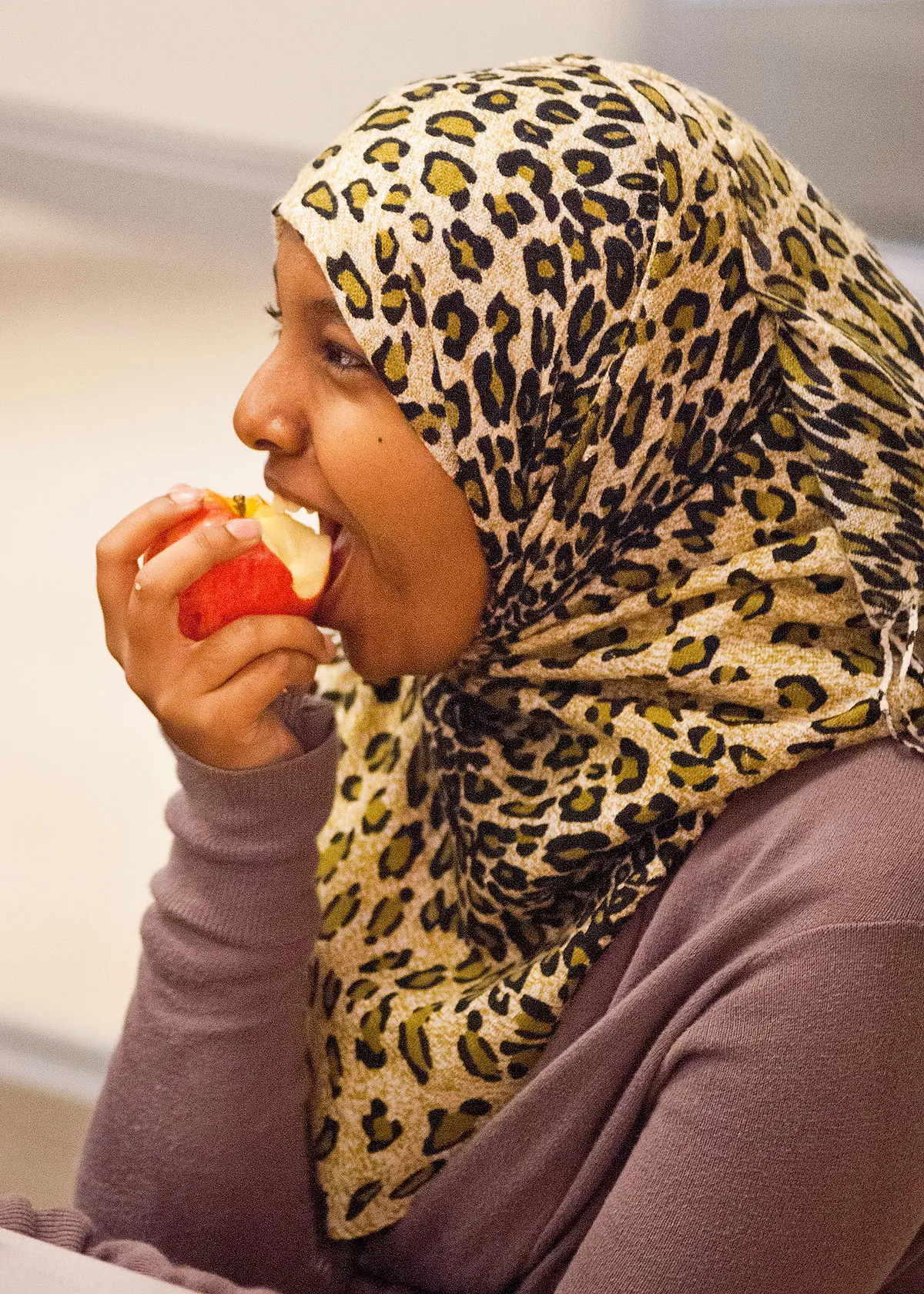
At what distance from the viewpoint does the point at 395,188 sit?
3.54ft

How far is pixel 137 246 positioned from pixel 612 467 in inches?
112

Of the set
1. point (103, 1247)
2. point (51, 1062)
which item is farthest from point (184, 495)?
point (51, 1062)

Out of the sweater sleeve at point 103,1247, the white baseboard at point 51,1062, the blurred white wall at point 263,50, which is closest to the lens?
the sweater sleeve at point 103,1247

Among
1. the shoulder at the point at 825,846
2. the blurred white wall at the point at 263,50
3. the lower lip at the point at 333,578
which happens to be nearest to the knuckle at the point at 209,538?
the lower lip at the point at 333,578

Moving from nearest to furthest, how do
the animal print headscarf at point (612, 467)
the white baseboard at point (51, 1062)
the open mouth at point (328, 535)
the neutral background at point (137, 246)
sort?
the animal print headscarf at point (612, 467) < the open mouth at point (328, 535) < the white baseboard at point (51, 1062) < the neutral background at point (137, 246)

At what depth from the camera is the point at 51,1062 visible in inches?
79.7

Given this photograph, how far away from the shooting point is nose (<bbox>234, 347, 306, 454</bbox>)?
1135 mm

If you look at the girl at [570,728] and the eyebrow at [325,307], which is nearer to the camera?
the girl at [570,728]

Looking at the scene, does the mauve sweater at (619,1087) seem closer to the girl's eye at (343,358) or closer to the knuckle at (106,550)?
the knuckle at (106,550)

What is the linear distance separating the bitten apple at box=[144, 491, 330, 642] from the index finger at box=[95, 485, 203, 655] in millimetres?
17

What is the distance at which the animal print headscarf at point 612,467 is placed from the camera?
1.08 m

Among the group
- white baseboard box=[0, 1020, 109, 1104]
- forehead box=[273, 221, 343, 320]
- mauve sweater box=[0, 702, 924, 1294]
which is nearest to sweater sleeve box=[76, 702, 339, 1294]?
mauve sweater box=[0, 702, 924, 1294]

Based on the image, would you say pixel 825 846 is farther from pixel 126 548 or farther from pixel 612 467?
pixel 126 548

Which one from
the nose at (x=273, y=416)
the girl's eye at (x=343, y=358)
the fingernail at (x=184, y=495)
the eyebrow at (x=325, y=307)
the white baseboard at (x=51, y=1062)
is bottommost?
the white baseboard at (x=51, y=1062)
